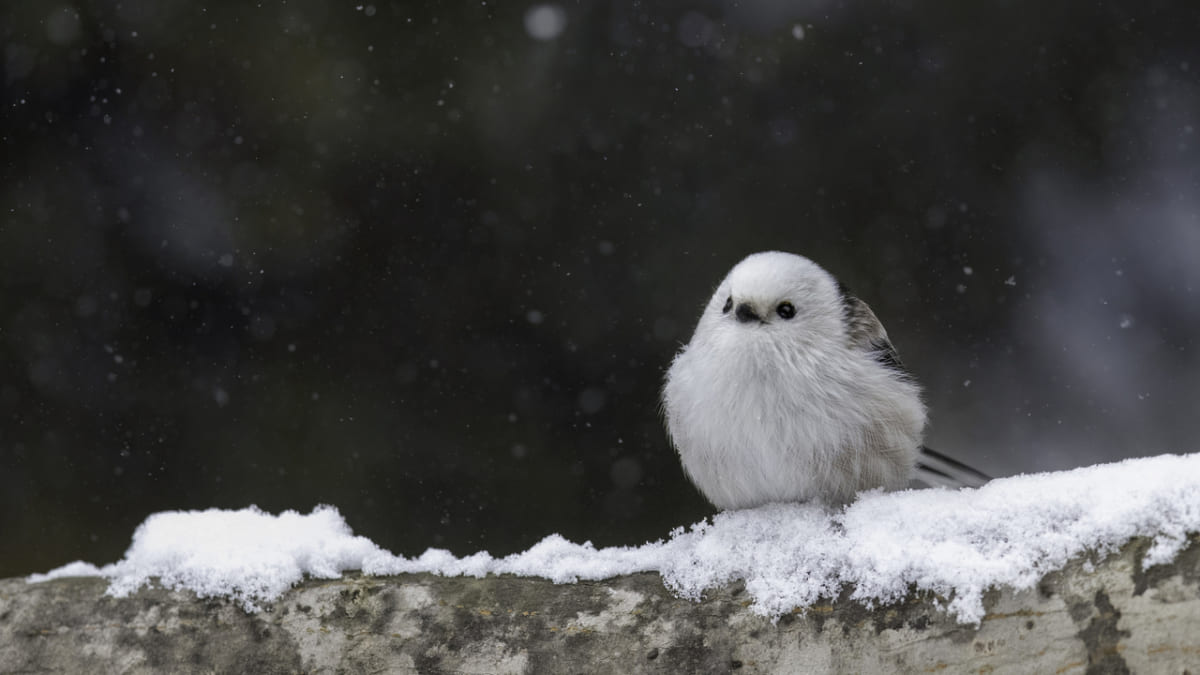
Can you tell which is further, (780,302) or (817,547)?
(780,302)

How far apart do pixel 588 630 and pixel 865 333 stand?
711 millimetres

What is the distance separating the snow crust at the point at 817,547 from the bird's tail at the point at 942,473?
0.28 metres

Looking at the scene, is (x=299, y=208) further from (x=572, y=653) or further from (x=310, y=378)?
(x=572, y=653)

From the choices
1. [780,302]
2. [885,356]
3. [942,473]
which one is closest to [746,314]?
[780,302]

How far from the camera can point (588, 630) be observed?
4.24 ft

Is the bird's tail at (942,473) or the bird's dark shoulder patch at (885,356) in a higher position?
the bird's dark shoulder patch at (885,356)

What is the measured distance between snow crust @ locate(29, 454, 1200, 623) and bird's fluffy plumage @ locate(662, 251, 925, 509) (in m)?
0.07

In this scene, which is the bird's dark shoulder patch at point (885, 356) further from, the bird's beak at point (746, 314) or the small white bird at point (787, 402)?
the bird's beak at point (746, 314)

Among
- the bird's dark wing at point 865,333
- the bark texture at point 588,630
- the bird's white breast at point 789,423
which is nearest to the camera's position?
the bark texture at point 588,630

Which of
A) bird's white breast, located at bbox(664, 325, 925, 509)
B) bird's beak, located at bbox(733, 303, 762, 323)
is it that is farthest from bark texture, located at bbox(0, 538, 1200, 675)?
bird's beak, located at bbox(733, 303, 762, 323)

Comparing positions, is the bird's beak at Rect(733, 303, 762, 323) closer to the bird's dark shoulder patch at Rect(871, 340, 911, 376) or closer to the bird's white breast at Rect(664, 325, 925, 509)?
the bird's white breast at Rect(664, 325, 925, 509)

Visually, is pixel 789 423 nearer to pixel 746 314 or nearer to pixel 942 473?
pixel 746 314

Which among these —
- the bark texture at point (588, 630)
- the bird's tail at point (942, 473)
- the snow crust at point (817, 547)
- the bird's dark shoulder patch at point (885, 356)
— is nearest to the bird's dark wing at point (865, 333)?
the bird's dark shoulder patch at point (885, 356)

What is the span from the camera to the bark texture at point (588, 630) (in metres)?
1.04
